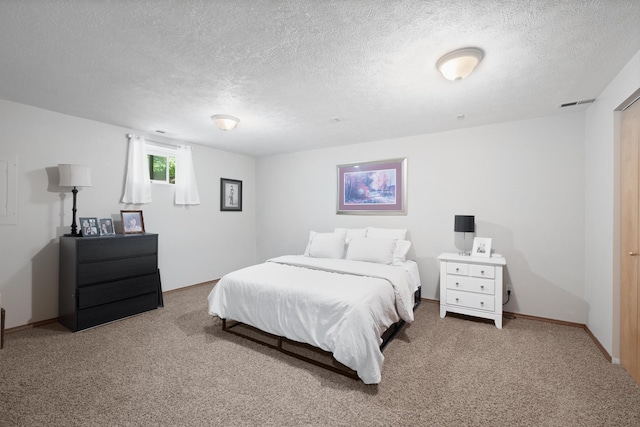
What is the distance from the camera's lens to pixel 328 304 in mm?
2279

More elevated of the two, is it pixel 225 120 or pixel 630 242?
pixel 225 120

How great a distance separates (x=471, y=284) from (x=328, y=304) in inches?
76.2

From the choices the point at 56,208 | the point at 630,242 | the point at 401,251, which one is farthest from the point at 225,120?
the point at 630,242

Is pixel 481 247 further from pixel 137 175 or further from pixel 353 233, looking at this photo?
pixel 137 175

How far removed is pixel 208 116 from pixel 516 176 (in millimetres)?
3843

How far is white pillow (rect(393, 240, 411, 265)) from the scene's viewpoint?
12.3ft

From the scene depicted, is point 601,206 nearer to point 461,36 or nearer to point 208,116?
point 461,36

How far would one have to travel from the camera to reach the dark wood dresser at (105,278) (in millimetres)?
2953

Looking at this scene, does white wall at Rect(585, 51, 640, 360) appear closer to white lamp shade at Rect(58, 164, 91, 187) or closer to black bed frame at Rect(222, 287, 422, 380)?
black bed frame at Rect(222, 287, 422, 380)

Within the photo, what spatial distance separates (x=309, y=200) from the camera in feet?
16.7

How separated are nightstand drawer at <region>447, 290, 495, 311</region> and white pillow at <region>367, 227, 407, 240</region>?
100 centimetres

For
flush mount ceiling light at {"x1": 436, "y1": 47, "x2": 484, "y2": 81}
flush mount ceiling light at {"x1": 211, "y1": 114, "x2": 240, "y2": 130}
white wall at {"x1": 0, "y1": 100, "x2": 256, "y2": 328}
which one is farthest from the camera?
flush mount ceiling light at {"x1": 211, "y1": 114, "x2": 240, "y2": 130}

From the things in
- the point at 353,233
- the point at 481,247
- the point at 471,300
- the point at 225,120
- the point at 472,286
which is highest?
the point at 225,120

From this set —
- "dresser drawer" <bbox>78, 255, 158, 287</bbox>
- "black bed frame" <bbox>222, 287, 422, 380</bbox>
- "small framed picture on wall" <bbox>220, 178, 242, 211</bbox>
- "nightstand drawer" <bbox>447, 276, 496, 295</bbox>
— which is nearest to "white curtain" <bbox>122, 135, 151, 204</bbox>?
"dresser drawer" <bbox>78, 255, 158, 287</bbox>
